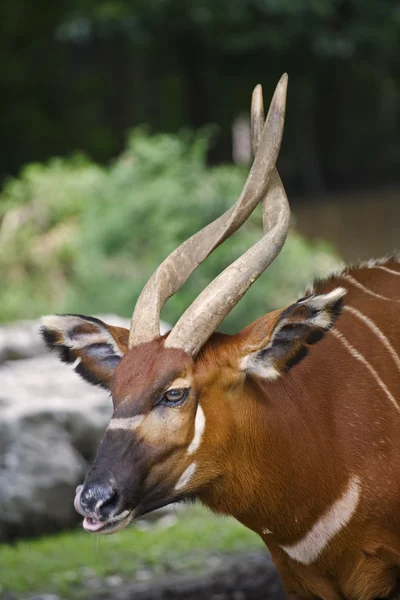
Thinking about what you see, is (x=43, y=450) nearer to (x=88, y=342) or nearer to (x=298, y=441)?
(x=88, y=342)

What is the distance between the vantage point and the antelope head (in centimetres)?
322

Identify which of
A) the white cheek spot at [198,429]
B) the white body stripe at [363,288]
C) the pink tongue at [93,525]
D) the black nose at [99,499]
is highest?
the white body stripe at [363,288]

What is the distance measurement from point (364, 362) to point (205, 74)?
1470cm

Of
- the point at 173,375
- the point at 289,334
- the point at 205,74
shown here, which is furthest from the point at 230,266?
the point at 205,74

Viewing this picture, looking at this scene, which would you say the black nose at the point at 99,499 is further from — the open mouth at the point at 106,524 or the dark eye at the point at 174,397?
the dark eye at the point at 174,397

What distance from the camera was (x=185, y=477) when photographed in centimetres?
337

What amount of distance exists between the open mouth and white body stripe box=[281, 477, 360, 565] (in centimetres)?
72

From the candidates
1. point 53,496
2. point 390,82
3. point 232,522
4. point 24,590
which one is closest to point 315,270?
point 232,522

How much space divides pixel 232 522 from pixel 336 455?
4.01 meters

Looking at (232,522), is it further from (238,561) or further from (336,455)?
(336,455)

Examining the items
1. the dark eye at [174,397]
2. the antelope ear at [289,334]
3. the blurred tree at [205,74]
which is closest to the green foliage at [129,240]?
the blurred tree at [205,74]

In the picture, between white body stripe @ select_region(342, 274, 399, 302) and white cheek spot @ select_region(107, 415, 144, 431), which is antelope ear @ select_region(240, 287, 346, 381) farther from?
white body stripe @ select_region(342, 274, 399, 302)

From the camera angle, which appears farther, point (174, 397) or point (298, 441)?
point (298, 441)

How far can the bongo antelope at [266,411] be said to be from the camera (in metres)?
3.29
